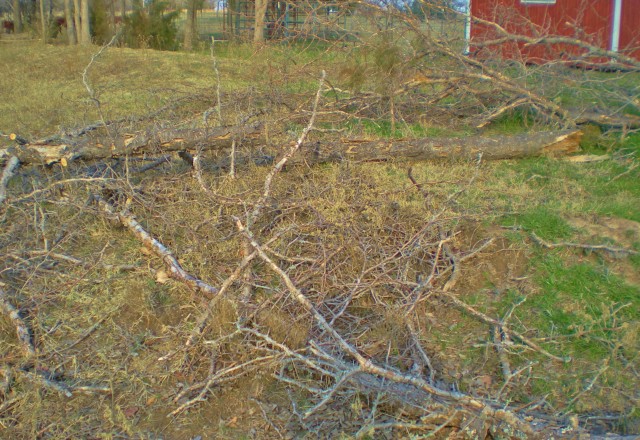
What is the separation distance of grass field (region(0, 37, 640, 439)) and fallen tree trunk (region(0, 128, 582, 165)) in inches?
6.5

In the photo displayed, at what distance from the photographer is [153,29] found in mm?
17703

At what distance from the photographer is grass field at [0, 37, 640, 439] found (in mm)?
3113

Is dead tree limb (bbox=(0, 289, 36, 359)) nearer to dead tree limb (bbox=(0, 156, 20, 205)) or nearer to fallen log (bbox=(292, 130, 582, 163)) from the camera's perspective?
dead tree limb (bbox=(0, 156, 20, 205))

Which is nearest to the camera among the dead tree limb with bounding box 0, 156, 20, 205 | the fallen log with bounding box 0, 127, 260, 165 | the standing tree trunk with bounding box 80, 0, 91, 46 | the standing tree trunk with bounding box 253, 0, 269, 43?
the dead tree limb with bounding box 0, 156, 20, 205

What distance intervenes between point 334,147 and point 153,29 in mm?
13835

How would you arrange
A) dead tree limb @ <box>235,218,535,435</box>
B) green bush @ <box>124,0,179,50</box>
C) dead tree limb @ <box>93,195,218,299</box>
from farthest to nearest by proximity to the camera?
green bush @ <box>124,0,179,50</box> < dead tree limb @ <box>93,195,218,299</box> < dead tree limb @ <box>235,218,535,435</box>

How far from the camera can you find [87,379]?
3.37 metres

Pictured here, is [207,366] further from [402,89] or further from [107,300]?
[402,89]

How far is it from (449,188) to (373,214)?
1.25 metres

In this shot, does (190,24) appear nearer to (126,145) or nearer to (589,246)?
(126,145)

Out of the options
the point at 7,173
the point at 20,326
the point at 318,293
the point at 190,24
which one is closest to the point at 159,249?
the point at 20,326

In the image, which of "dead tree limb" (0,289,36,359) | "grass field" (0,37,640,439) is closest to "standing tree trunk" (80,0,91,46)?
"grass field" (0,37,640,439)

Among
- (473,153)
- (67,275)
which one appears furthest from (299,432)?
(473,153)

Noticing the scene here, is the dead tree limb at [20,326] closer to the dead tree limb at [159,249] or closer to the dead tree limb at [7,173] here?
the dead tree limb at [159,249]
